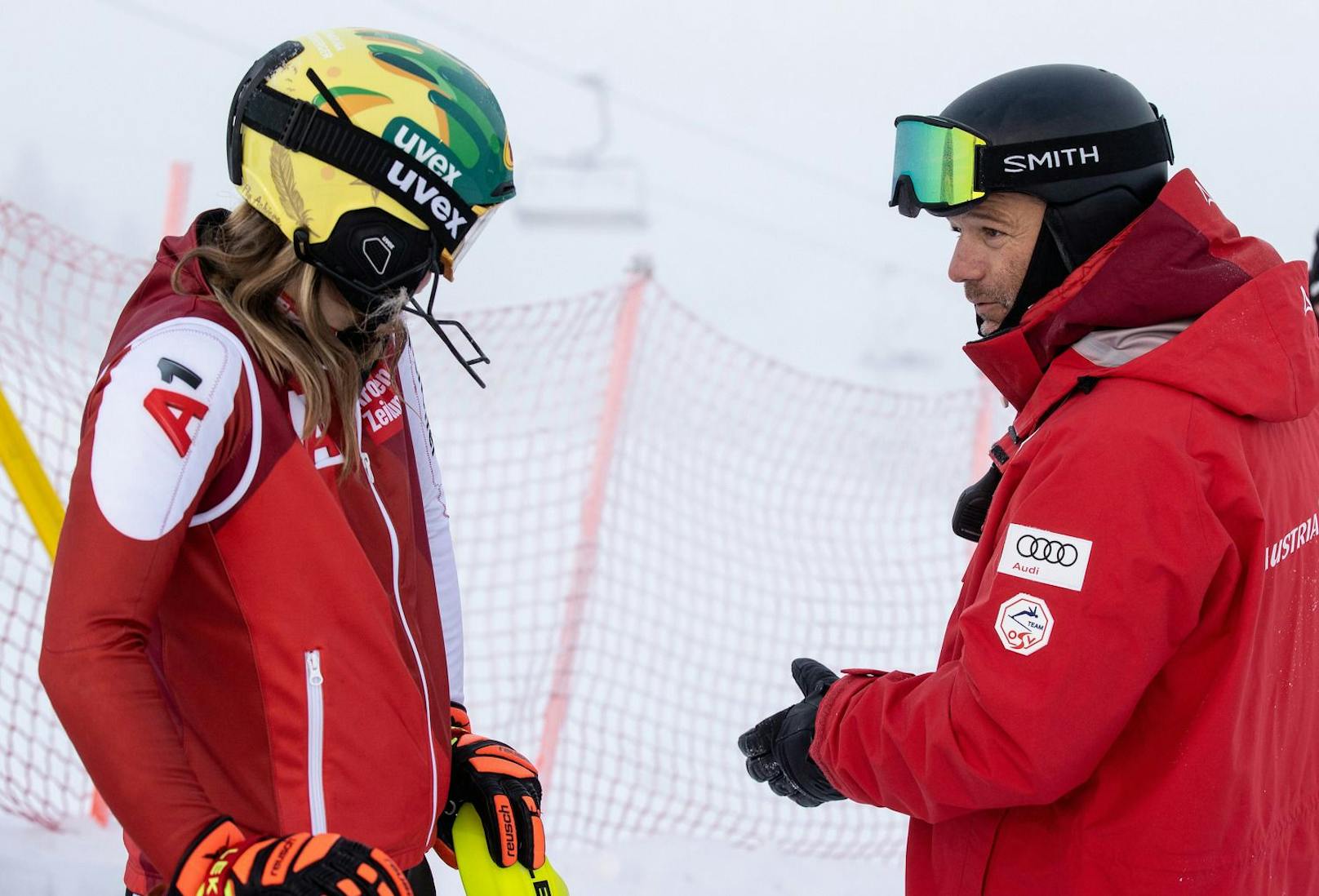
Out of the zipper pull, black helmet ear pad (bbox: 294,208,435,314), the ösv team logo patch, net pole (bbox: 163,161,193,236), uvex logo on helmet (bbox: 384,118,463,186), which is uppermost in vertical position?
net pole (bbox: 163,161,193,236)

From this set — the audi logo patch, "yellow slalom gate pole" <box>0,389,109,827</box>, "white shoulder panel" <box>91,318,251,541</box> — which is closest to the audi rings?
the audi logo patch

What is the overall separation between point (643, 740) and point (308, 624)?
3585 mm

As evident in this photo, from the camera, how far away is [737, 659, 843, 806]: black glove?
180 cm

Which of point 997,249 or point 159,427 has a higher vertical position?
point 997,249

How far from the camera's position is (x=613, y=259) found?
91.5ft

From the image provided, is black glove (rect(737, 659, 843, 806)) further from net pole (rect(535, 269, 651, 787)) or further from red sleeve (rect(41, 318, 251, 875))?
net pole (rect(535, 269, 651, 787))

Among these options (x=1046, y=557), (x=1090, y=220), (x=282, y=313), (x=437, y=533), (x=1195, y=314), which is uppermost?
(x=1090, y=220)

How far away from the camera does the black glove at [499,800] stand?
172 cm

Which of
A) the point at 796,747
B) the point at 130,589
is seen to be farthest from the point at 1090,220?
the point at 130,589

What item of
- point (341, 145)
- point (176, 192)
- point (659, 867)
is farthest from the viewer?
point (176, 192)

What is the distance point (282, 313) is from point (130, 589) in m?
0.42

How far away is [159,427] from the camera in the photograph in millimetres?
1243

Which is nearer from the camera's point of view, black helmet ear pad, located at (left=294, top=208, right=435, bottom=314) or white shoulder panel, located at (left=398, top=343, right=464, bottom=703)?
black helmet ear pad, located at (left=294, top=208, right=435, bottom=314)

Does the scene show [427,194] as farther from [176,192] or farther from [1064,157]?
[176,192]
